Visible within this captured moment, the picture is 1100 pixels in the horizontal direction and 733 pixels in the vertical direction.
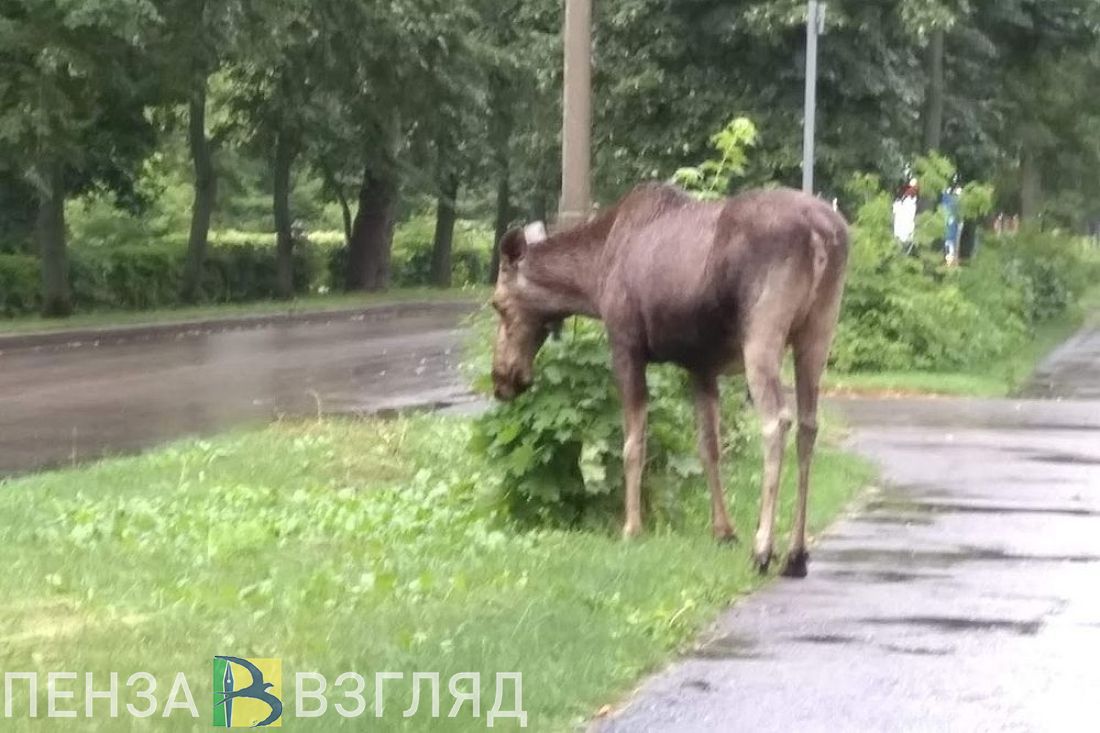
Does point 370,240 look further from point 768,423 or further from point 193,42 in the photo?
point 768,423

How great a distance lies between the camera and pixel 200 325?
119 feet

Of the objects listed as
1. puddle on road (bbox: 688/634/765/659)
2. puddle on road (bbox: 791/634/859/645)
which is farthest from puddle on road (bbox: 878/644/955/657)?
puddle on road (bbox: 688/634/765/659)

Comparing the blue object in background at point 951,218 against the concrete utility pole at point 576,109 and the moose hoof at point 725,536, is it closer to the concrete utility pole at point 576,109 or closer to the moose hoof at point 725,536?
the concrete utility pole at point 576,109

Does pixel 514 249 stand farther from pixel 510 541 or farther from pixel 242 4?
pixel 242 4

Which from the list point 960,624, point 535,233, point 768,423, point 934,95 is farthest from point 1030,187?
point 960,624

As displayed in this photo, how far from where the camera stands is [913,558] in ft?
34.3

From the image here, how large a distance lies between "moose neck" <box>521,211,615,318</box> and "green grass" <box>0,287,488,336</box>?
18.2 m

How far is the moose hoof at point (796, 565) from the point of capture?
9.80 meters

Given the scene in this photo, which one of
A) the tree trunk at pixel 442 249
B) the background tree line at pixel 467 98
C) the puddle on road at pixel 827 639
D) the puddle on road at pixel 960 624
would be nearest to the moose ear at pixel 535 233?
the puddle on road at pixel 960 624

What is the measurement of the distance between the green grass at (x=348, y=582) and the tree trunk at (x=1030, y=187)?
32.8 metres

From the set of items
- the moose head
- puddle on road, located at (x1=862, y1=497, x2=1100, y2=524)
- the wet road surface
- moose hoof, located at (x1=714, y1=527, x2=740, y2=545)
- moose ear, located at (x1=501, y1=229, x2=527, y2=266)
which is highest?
moose ear, located at (x1=501, y1=229, x2=527, y2=266)

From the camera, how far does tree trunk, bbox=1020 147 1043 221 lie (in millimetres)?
44938

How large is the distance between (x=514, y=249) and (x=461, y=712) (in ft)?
15.5

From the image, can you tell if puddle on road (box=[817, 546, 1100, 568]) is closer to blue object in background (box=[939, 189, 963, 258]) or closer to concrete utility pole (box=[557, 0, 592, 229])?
concrete utility pole (box=[557, 0, 592, 229])
